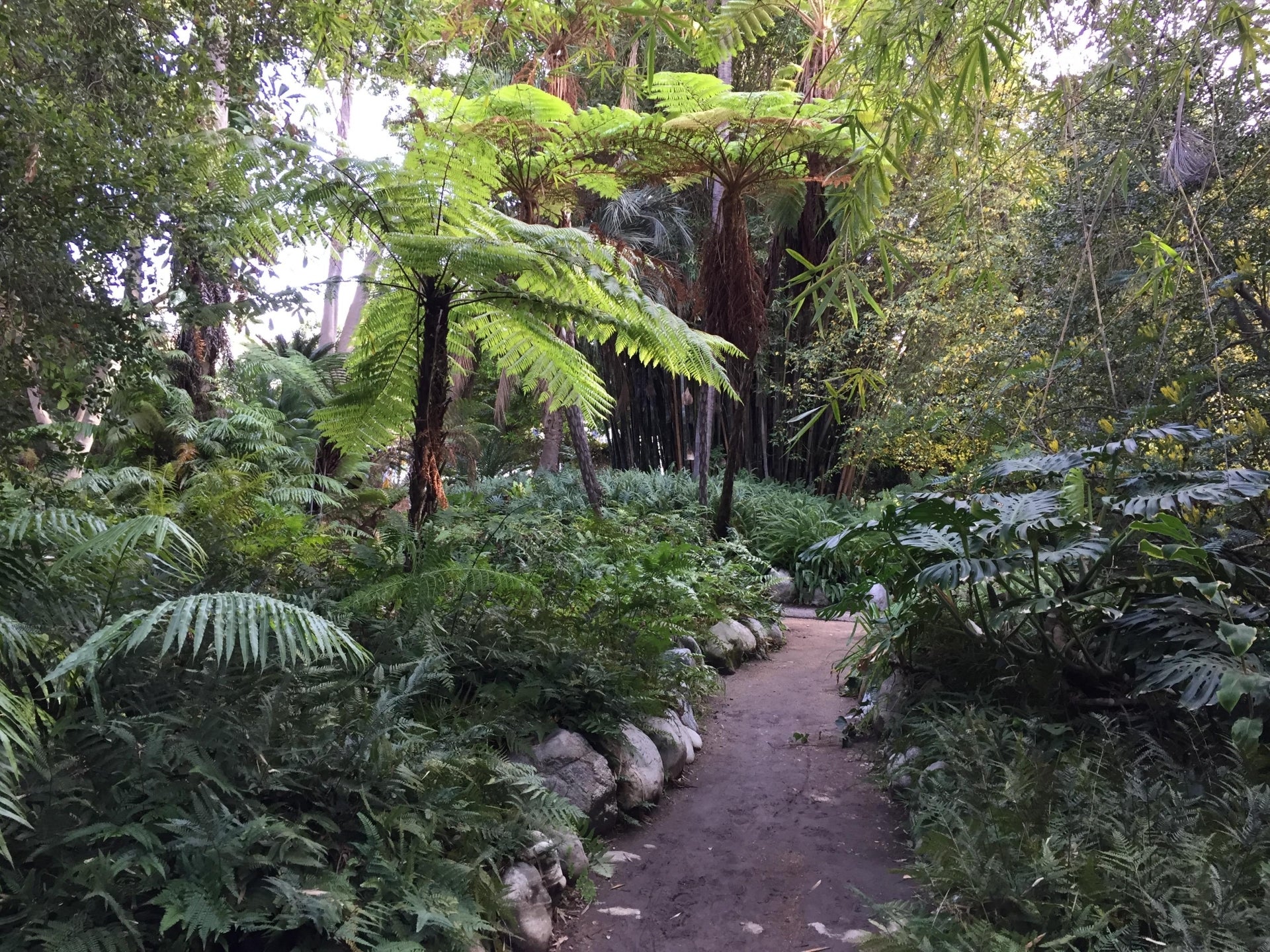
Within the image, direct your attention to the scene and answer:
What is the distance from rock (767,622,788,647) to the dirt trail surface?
5.36ft

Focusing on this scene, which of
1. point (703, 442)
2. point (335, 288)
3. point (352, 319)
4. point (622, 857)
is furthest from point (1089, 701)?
point (352, 319)

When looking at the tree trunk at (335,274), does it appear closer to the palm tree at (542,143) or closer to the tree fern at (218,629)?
the palm tree at (542,143)

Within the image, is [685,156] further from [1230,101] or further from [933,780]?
[933,780]

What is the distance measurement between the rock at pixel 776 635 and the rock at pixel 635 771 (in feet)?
8.99

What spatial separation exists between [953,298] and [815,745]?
434 cm

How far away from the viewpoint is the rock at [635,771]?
10.5 feet

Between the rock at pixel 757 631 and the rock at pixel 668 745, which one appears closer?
the rock at pixel 668 745

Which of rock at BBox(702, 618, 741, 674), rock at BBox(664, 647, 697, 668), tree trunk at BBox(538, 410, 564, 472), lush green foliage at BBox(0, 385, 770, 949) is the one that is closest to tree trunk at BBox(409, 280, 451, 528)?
lush green foliage at BBox(0, 385, 770, 949)

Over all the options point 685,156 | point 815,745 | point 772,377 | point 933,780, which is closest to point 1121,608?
point 933,780

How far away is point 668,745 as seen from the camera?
3.61m

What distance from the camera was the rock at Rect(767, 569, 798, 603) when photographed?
7250 mm

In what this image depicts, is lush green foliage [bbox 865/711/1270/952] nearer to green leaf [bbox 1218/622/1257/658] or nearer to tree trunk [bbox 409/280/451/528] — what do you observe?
green leaf [bbox 1218/622/1257/658]

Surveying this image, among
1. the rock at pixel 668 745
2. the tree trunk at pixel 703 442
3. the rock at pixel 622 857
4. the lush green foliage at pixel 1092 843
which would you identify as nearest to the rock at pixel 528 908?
the rock at pixel 622 857

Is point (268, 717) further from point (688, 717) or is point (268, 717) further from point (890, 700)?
point (890, 700)
